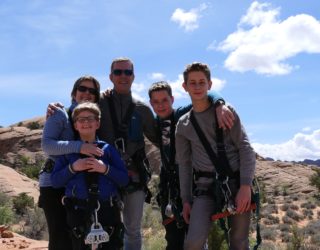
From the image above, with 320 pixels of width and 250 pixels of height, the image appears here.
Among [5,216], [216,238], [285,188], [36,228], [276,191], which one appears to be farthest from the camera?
[285,188]

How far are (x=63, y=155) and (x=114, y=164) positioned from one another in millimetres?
494

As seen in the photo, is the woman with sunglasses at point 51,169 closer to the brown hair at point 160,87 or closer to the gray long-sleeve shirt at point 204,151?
the gray long-sleeve shirt at point 204,151

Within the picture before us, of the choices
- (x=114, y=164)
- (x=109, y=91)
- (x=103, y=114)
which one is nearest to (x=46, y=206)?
(x=114, y=164)

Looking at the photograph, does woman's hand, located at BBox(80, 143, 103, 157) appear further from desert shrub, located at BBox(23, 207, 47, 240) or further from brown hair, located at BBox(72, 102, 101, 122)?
desert shrub, located at BBox(23, 207, 47, 240)

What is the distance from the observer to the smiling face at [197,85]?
425 centimetres

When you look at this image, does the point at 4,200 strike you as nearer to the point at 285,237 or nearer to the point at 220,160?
the point at 285,237

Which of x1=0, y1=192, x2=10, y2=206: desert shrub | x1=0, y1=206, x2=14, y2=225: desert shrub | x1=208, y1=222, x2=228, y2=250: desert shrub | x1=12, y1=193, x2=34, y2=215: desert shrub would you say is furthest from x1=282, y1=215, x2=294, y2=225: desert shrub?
x1=208, y1=222, x2=228, y2=250: desert shrub

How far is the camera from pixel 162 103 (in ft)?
16.6

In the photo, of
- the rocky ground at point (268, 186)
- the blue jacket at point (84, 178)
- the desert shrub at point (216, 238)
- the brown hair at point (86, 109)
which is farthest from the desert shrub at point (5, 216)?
the brown hair at point (86, 109)

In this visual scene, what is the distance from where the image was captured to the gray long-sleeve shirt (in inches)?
161

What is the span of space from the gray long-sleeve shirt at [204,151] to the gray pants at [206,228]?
22cm

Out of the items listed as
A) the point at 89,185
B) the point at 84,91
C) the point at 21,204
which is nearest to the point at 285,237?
the point at 21,204

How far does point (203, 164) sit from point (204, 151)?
122 mm

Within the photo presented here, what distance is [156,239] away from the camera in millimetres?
8938
